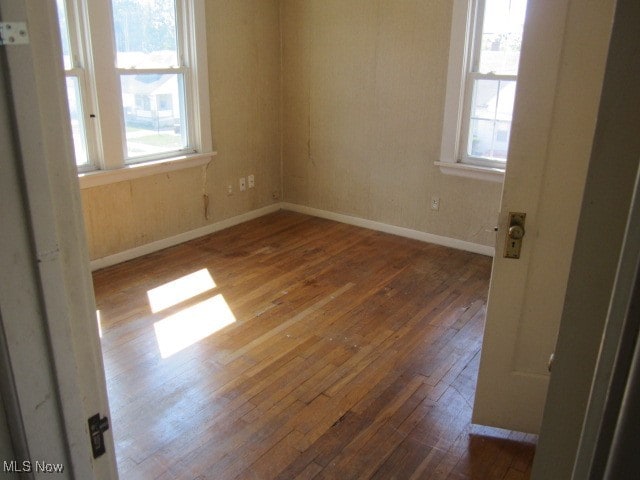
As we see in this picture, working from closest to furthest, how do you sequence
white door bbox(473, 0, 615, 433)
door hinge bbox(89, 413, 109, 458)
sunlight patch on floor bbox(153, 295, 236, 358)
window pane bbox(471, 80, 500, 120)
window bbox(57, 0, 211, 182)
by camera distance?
door hinge bbox(89, 413, 109, 458)
white door bbox(473, 0, 615, 433)
sunlight patch on floor bbox(153, 295, 236, 358)
window bbox(57, 0, 211, 182)
window pane bbox(471, 80, 500, 120)

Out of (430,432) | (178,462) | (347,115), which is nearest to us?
(178,462)

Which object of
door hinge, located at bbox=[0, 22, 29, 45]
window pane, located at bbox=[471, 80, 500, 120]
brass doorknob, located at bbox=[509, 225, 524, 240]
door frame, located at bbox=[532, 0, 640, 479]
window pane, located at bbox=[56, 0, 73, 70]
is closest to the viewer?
door frame, located at bbox=[532, 0, 640, 479]

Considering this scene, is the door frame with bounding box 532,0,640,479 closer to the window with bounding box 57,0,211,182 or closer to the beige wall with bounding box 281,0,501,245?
the window with bounding box 57,0,211,182

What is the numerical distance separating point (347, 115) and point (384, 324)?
7.76ft

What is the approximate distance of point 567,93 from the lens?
1.87 metres

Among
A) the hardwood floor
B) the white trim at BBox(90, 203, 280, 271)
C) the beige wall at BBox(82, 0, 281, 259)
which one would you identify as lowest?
the hardwood floor

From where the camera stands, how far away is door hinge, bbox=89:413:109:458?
95 cm

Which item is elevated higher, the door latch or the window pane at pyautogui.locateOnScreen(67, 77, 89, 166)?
the window pane at pyautogui.locateOnScreen(67, 77, 89, 166)

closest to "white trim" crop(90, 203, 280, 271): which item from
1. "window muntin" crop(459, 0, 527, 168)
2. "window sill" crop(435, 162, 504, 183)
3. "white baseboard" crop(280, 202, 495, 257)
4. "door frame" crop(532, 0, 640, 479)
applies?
"white baseboard" crop(280, 202, 495, 257)

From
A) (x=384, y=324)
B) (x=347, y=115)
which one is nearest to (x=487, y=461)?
(x=384, y=324)

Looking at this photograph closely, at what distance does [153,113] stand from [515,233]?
3.22 m

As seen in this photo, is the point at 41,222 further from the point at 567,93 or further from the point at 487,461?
the point at 487,461

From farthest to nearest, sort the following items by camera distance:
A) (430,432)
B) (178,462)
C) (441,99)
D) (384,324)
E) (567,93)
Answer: (441,99) → (384,324) → (430,432) → (178,462) → (567,93)

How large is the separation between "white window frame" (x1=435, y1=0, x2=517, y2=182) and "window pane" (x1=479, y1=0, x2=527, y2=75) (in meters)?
0.05
